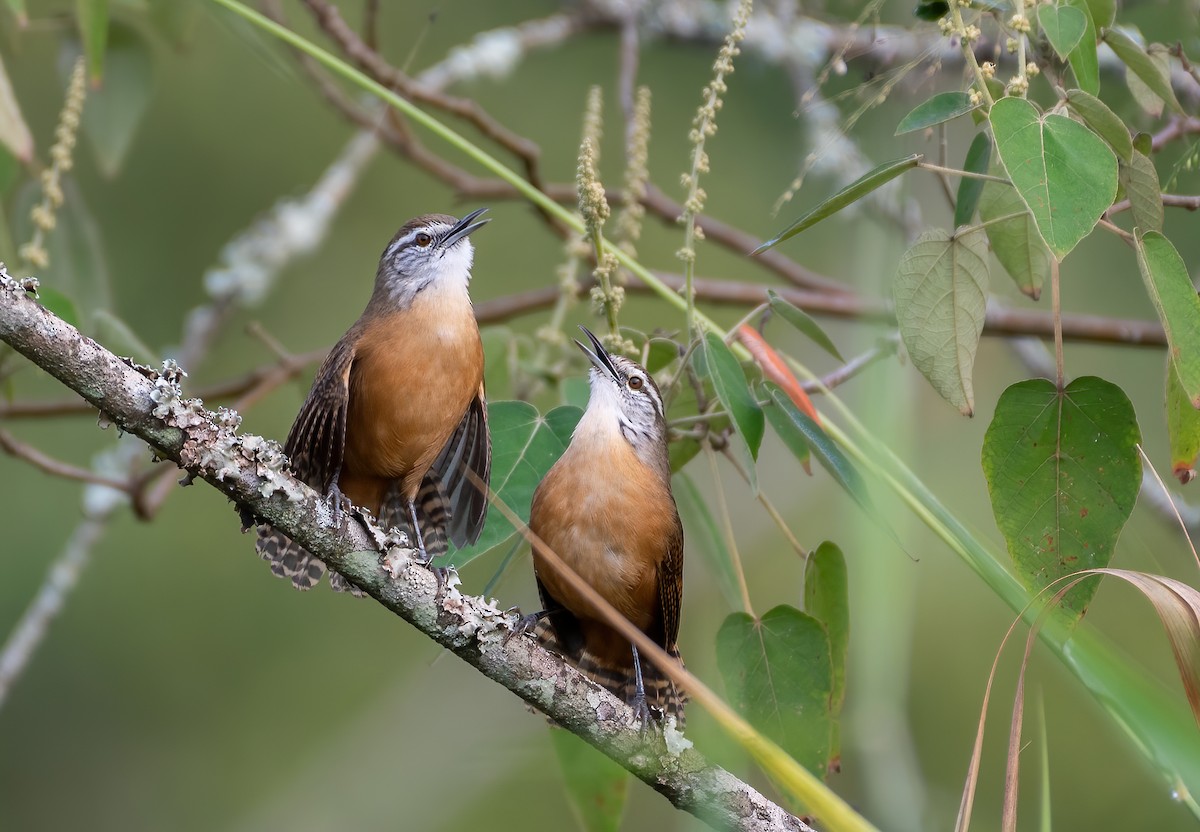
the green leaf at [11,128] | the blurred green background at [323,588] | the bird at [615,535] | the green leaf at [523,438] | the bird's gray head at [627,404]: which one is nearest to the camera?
the green leaf at [11,128]

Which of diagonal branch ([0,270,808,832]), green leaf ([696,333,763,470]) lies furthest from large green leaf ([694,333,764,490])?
diagonal branch ([0,270,808,832])

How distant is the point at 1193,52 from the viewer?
15.1 feet

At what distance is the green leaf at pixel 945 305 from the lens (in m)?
2.51

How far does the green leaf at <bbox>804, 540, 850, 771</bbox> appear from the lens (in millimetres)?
3141

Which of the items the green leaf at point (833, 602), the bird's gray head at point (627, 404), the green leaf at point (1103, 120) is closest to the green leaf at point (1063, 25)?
the green leaf at point (1103, 120)

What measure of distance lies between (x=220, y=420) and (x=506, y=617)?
752 mm

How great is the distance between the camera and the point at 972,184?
2.95 metres

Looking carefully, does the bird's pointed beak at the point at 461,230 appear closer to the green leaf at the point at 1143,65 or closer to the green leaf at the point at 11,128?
the green leaf at the point at 11,128

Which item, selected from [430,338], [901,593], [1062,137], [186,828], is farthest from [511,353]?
[186,828]

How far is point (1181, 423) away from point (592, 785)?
1.85m

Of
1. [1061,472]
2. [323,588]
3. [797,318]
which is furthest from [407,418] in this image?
[323,588]

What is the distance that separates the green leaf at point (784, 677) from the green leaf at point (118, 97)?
9.60ft

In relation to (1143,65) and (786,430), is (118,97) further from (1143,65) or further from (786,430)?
(1143,65)

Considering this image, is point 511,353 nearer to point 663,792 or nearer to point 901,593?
point 663,792
